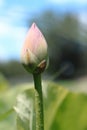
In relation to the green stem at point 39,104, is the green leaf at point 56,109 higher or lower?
lower

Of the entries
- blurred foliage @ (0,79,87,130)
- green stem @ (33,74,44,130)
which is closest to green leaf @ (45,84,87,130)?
blurred foliage @ (0,79,87,130)

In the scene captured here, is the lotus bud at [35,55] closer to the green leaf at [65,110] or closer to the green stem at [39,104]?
the green stem at [39,104]

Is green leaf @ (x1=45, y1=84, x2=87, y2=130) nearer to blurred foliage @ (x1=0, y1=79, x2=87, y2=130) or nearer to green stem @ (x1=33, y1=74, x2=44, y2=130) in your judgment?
blurred foliage @ (x1=0, y1=79, x2=87, y2=130)

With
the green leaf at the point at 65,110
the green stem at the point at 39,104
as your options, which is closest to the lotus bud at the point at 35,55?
the green stem at the point at 39,104

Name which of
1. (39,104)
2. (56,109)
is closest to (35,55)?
(39,104)

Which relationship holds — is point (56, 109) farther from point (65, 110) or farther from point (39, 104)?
point (39, 104)

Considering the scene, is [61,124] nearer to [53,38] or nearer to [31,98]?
[31,98]

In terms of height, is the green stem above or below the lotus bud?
below

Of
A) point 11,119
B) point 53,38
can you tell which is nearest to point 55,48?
point 53,38
